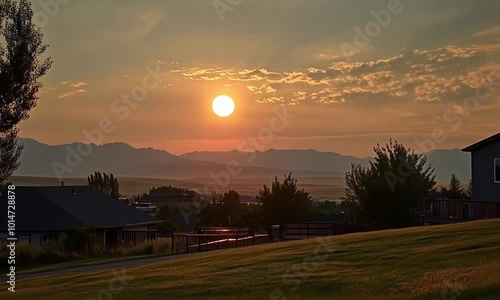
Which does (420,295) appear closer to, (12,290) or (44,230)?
(12,290)

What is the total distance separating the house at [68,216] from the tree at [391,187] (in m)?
16.9

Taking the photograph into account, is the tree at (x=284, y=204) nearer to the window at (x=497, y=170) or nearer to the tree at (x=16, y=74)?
the window at (x=497, y=170)

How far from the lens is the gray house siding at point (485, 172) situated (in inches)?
1746

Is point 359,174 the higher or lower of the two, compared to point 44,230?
higher

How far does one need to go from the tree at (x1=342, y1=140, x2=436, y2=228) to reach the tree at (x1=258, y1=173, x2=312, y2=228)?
3899mm

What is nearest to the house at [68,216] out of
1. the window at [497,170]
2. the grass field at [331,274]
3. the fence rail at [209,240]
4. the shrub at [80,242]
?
the shrub at [80,242]

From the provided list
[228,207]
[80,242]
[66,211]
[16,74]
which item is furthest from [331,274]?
[228,207]

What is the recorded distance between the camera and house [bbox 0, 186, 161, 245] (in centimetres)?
5498

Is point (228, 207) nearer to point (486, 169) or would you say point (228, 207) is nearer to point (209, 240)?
point (209, 240)

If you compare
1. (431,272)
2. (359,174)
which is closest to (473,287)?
(431,272)

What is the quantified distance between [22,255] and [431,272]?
2994cm

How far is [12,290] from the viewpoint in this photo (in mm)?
25625

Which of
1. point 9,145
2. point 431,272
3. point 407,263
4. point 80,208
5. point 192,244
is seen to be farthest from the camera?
point 80,208

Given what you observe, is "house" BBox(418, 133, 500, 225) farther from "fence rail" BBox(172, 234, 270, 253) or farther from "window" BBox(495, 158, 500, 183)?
"fence rail" BBox(172, 234, 270, 253)
